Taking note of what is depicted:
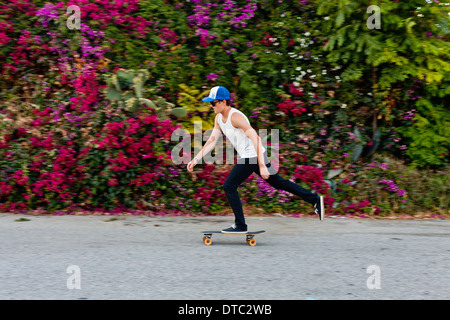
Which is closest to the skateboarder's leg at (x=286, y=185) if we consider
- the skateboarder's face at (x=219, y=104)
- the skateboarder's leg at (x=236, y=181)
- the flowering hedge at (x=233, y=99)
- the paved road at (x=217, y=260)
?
the skateboarder's leg at (x=236, y=181)

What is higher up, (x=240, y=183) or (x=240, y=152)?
(x=240, y=152)

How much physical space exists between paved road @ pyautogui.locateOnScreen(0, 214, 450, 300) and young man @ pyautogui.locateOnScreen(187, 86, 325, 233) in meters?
0.57

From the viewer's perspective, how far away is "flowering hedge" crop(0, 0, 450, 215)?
7746 mm

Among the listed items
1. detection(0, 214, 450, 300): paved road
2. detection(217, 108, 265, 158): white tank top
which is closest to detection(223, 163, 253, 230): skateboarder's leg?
detection(217, 108, 265, 158): white tank top

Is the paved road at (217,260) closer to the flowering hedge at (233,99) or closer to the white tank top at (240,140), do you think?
the flowering hedge at (233,99)

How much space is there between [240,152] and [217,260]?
4.48 ft

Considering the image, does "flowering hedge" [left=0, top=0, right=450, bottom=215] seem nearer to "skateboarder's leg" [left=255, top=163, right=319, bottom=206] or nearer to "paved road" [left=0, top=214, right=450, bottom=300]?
"paved road" [left=0, top=214, right=450, bottom=300]

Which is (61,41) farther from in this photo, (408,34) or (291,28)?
(408,34)

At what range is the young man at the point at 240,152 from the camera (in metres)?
5.61

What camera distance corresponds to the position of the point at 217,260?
5.20 meters

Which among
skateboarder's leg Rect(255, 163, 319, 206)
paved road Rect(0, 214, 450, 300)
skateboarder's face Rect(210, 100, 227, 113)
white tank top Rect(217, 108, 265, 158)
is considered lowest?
paved road Rect(0, 214, 450, 300)

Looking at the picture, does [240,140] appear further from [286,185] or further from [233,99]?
[233,99]

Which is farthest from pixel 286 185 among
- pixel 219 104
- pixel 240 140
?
pixel 219 104
